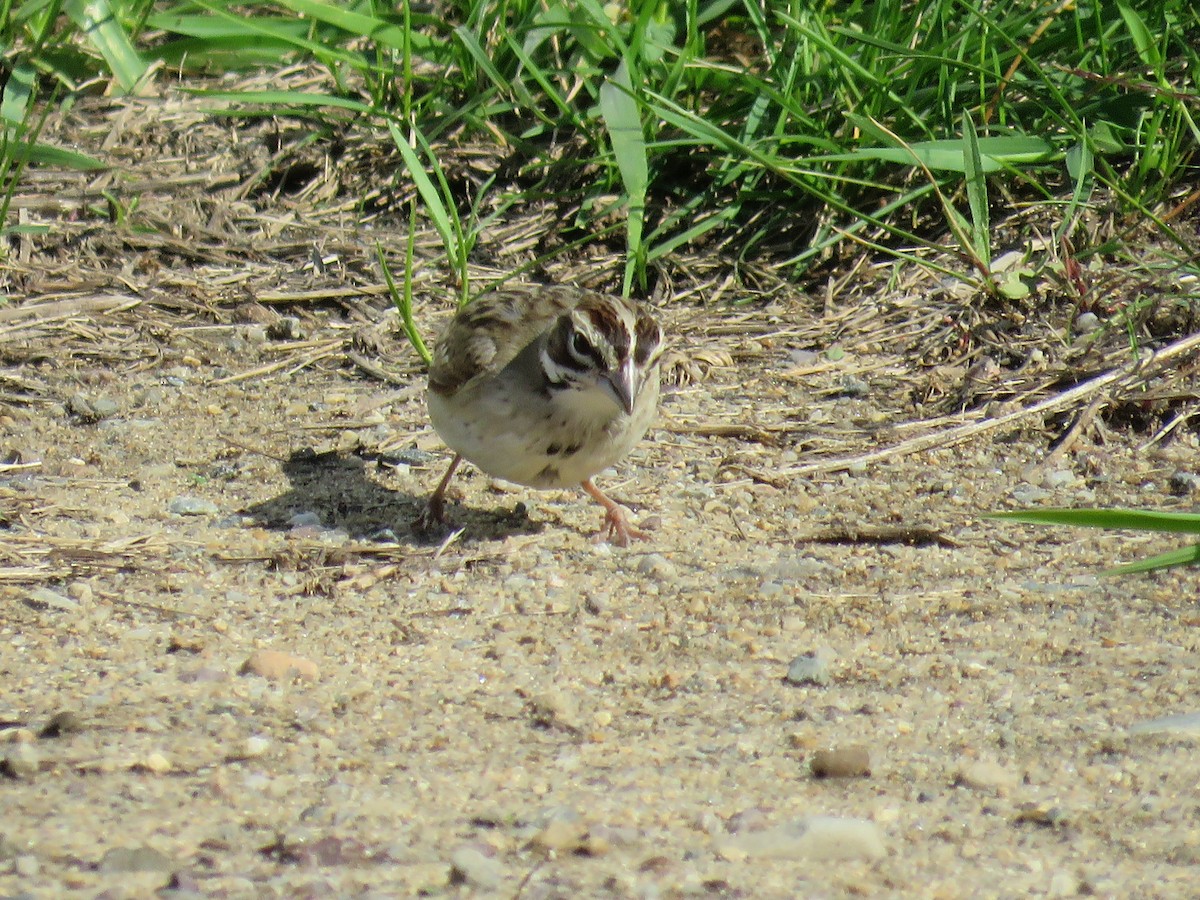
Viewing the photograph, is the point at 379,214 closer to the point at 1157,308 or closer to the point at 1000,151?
the point at 1000,151

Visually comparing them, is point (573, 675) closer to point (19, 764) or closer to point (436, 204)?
point (19, 764)

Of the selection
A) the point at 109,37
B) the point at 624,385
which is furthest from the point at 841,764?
the point at 109,37

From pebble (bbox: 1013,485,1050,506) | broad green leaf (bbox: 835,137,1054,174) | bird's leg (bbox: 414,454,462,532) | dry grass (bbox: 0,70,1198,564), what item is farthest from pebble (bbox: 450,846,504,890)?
broad green leaf (bbox: 835,137,1054,174)

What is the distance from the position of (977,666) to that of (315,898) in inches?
74.1

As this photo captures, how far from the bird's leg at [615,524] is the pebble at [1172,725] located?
1.98 m

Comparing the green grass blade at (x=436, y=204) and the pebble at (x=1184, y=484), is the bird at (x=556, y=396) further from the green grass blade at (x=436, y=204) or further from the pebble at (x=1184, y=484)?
the pebble at (x=1184, y=484)

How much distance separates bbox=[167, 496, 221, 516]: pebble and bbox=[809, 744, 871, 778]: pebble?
260 centimetres

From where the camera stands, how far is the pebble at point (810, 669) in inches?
154

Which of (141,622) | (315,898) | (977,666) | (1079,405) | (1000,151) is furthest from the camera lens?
(1000,151)

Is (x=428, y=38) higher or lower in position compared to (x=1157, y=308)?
higher

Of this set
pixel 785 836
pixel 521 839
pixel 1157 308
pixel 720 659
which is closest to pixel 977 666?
pixel 720 659

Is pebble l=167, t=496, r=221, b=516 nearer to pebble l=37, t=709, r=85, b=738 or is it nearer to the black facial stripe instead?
the black facial stripe

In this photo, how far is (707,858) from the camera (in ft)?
9.75

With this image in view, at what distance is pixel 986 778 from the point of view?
3330 millimetres
